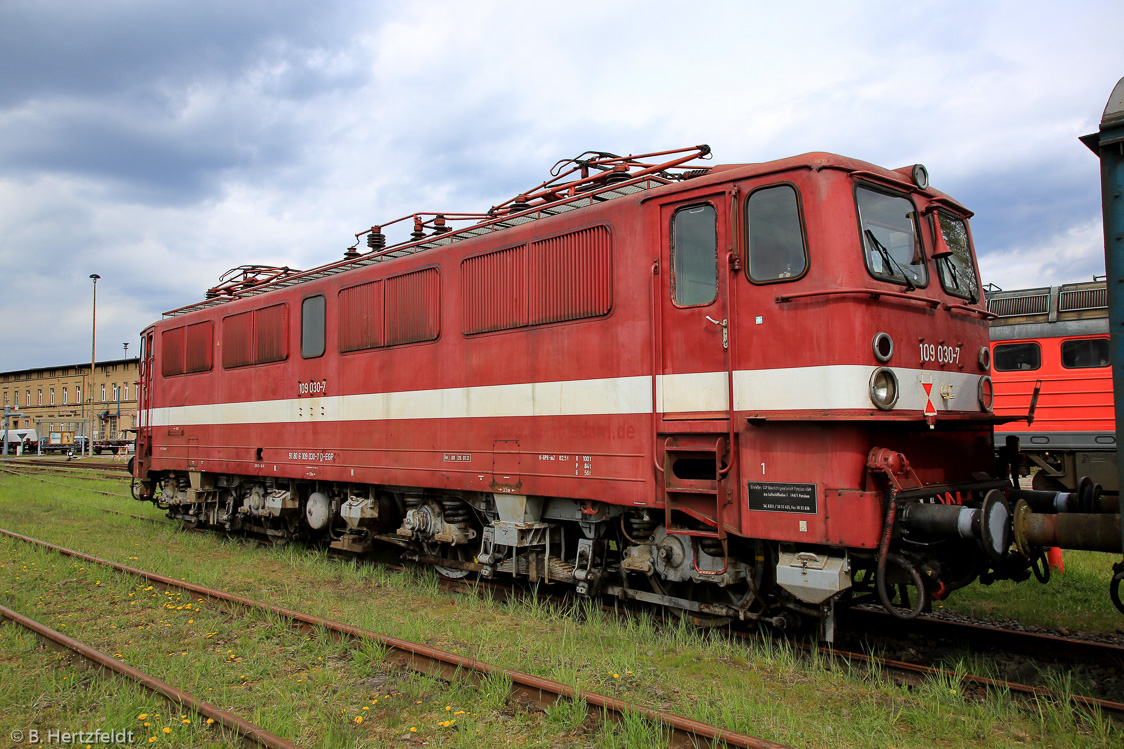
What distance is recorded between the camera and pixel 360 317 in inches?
391

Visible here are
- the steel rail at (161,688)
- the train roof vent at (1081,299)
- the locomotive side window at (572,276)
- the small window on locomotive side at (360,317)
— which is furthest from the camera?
the train roof vent at (1081,299)

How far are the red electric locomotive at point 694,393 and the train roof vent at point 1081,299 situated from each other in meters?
8.29

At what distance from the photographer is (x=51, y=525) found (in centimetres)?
1428

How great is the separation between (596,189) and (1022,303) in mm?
10608

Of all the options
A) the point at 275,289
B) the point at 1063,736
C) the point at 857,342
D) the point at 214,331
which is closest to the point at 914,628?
the point at 1063,736

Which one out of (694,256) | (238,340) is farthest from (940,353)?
(238,340)

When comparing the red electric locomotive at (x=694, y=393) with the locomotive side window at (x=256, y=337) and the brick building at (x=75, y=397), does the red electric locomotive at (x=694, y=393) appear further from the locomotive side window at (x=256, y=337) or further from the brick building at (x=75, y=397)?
the brick building at (x=75, y=397)

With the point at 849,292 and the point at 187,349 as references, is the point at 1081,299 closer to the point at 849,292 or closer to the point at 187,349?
the point at 849,292

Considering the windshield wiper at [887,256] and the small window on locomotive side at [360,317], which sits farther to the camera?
the small window on locomotive side at [360,317]

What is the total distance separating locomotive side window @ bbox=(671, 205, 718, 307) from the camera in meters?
6.29

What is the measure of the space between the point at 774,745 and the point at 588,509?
127 inches

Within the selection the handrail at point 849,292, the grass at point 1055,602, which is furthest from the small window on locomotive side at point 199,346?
the grass at point 1055,602

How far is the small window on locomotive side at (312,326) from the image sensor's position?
34.8 feet

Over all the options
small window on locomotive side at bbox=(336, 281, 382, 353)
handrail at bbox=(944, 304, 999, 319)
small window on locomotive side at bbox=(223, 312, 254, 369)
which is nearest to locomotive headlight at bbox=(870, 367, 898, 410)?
handrail at bbox=(944, 304, 999, 319)
